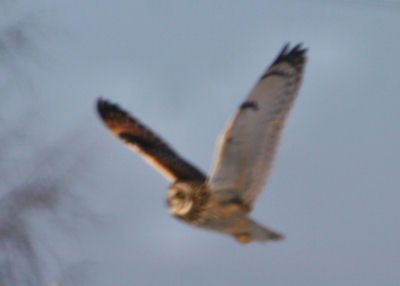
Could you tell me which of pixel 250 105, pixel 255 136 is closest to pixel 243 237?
pixel 255 136

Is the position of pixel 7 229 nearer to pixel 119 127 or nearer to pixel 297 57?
pixel 119 127

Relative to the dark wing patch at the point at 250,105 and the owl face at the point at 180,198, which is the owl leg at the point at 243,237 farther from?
the dark wing patch at the point at 250,105

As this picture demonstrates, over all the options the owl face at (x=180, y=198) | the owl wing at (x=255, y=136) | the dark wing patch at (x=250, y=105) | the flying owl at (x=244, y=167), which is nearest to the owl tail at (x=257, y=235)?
the flying owl at (x=244, y=167)

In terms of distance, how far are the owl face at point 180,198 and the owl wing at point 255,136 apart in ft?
0.36

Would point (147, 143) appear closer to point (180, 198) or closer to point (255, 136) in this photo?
point (180, 198)

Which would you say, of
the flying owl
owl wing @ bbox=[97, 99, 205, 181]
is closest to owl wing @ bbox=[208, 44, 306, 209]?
the flying owl

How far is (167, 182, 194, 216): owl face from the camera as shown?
19.8 feet

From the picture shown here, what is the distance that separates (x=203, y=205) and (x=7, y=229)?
3.76 m

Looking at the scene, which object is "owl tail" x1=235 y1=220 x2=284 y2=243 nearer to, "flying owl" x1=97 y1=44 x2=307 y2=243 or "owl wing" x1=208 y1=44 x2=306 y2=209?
"flying owl" x1=97 y1=44 x2=307 y2=243

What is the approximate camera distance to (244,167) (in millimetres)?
6043

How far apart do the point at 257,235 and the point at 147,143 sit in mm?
805

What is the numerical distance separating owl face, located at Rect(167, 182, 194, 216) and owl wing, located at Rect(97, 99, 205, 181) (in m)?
0.14

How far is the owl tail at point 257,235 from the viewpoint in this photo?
618 centimetres

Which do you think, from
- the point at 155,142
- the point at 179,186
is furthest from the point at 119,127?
the point at 179,186
